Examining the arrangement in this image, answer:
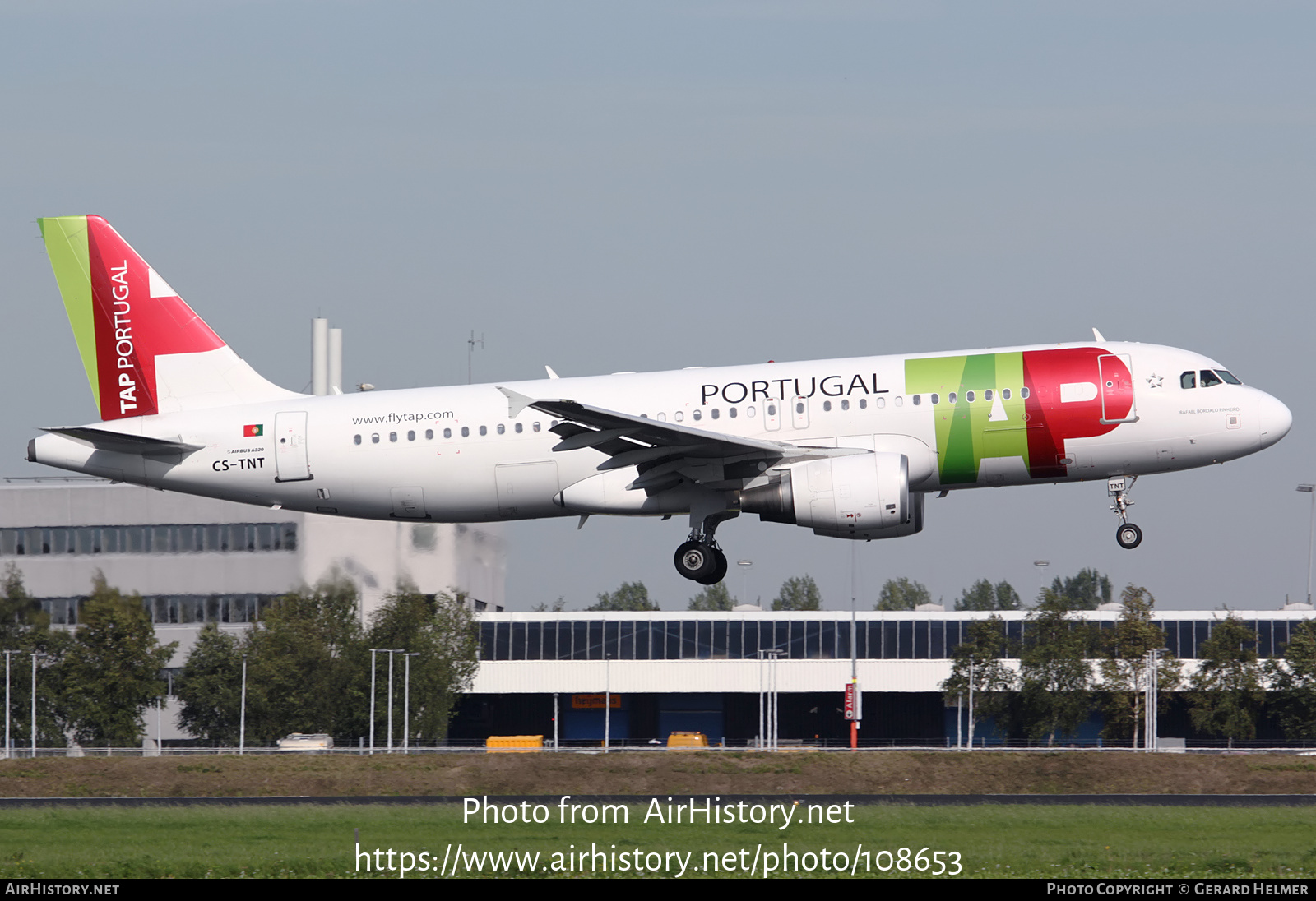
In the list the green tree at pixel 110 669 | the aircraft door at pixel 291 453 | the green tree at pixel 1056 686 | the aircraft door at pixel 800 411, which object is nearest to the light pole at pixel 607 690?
the green tree at pixel 1056 686

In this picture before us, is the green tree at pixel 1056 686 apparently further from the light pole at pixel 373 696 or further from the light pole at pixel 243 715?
the light pole at pixel 243 715

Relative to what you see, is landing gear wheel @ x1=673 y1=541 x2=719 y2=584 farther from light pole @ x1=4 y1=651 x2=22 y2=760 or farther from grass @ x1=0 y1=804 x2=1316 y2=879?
light pole @ x1=4 y1=651 x2=22 y2=760

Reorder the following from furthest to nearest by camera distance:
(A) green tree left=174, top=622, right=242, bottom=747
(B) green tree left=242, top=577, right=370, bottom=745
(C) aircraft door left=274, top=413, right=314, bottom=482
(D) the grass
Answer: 1. (A) green tree left=174, top=622, right=242, bottom=747
2. (B) green tree left=242, top=577, right=370, bottom=745
3. (C) aircraft door left=274, top=413, right=314, bottom=482
4. (D) the grass

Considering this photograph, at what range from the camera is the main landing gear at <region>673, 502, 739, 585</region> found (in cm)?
3478

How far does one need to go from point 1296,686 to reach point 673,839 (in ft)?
190

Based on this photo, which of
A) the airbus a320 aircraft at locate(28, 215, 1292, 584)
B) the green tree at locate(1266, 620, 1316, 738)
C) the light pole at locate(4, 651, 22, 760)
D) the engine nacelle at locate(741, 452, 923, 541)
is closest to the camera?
the engine nacelle at locate(741, 452, 923, 541)

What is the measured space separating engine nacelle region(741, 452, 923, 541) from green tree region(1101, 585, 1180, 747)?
49.0m

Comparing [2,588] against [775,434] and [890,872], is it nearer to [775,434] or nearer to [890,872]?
[775,434]

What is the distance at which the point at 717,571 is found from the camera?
34.9m

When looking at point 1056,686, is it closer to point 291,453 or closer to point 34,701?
point 34,701

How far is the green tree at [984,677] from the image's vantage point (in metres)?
80.6

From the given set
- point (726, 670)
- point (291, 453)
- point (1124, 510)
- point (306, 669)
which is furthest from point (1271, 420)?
point (726, 670)

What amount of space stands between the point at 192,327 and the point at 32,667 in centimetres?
2764

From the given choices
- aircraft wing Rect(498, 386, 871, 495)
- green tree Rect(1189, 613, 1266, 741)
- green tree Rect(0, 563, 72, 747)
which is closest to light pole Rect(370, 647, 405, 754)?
green tree Rect(0, 563, 72, 747)
